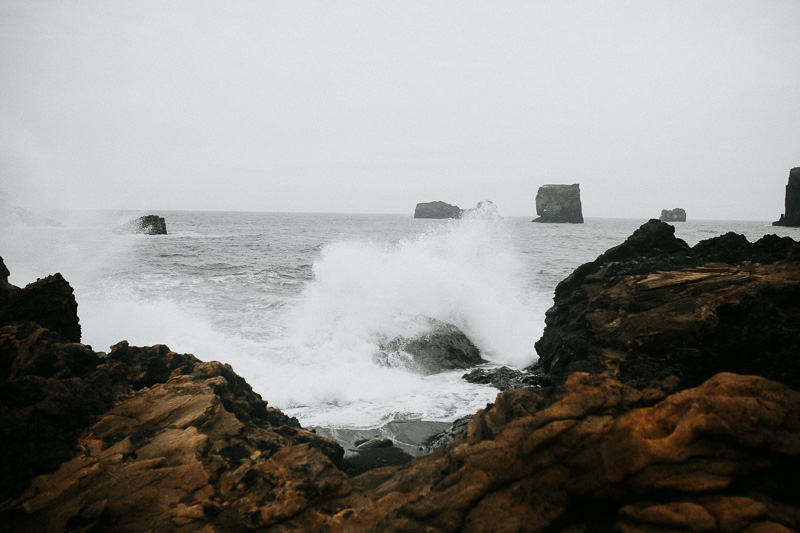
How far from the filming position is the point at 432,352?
38.6 feet

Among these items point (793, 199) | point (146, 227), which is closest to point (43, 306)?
point (146, 227)

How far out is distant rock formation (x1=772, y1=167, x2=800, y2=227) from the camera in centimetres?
6088

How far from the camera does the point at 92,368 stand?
506cm

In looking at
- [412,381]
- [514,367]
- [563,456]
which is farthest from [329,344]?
[563,456]

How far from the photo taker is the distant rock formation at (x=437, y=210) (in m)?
136

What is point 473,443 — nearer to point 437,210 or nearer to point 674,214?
point 437,210

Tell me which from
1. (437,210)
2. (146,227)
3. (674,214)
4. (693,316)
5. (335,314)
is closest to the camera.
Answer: (693,316)

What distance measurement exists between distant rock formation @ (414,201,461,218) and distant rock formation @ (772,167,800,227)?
81.6 metres

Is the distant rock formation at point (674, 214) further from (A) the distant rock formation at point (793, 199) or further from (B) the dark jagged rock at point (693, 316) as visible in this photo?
(B) the dark jagged rock at point (693, 316)

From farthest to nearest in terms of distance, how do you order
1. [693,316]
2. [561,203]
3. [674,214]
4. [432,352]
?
[674,214]
[561,203]
[432,352]
[693,316]

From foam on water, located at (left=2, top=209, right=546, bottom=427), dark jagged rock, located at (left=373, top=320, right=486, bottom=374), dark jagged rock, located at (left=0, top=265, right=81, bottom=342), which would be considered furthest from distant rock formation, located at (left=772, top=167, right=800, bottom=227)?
dark jagged rock, located at (left=0, top=265, right=81, bottom=342)

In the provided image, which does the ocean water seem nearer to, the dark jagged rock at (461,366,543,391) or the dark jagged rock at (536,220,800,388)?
the dark jagged rock at (461,366,543,391)

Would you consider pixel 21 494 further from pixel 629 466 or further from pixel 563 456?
pixel 629 466

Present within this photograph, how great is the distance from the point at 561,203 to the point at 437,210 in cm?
4421
